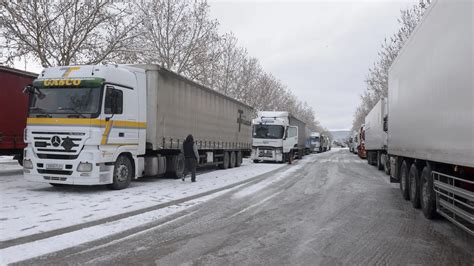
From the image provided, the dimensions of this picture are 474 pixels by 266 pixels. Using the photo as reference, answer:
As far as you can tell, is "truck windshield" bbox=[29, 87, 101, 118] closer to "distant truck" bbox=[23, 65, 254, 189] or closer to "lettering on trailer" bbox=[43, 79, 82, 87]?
"distant truck" bbox=[23, 65, 254, 189]

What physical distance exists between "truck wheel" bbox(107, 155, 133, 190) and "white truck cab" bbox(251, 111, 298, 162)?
15937 millimetres

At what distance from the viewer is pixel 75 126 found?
972cm

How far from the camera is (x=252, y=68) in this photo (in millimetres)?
47062

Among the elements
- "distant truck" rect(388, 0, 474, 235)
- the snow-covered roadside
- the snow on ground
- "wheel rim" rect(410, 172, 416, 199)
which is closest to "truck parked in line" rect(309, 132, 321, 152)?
the snow on ground

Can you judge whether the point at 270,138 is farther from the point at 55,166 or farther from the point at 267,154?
the point at 55,166

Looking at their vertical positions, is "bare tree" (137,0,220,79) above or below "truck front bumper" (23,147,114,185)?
above

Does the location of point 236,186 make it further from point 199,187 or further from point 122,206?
point 122,206

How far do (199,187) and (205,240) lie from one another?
625cm

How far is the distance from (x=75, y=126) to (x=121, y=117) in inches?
51.8

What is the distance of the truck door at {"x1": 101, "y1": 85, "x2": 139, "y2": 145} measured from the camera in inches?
399

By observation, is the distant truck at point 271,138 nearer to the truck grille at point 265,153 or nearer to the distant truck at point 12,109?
the truck grille at point 265,153

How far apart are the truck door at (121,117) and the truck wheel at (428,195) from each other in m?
7.43

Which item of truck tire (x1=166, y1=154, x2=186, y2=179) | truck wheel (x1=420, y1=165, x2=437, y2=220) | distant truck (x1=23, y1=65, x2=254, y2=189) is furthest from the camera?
truck tire (x1=166, y1=154, x2=186, y2=179)

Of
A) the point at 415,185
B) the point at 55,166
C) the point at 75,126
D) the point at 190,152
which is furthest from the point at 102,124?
the point at 415,185
